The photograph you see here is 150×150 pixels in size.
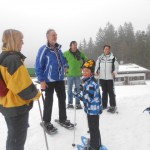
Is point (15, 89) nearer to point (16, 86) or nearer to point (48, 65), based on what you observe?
point (16, 86)

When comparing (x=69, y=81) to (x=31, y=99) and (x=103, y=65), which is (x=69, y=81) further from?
(x=31, y=99)

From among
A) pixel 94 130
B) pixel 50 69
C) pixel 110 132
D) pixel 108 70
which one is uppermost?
pixel 50 69

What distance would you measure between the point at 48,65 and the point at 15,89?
1.79m

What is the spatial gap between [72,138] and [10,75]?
2.37 metres

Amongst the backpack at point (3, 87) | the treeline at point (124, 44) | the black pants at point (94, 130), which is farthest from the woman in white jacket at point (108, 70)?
the treeline at point (124, 44)

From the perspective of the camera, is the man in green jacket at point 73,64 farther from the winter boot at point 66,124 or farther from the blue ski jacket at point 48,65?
the blue ski jacket at point 48,65

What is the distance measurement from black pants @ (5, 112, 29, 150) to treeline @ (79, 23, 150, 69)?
174 feet

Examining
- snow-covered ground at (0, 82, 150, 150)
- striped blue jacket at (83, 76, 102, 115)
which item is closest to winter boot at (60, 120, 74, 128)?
snow-covered ground at (0, 82, 150, 150)

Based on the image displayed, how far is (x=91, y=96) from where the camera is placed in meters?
4.15

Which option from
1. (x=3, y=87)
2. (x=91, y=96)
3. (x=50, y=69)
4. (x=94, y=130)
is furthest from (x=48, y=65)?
(x=3, y=87)

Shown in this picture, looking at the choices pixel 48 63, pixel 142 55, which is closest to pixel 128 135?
pixel 48 63

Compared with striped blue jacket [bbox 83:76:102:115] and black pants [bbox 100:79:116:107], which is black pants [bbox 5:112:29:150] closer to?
striped blue jacket [bbox 83:76:102:115]

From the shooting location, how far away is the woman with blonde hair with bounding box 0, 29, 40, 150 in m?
3.18

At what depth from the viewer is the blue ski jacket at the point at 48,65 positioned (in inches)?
193
